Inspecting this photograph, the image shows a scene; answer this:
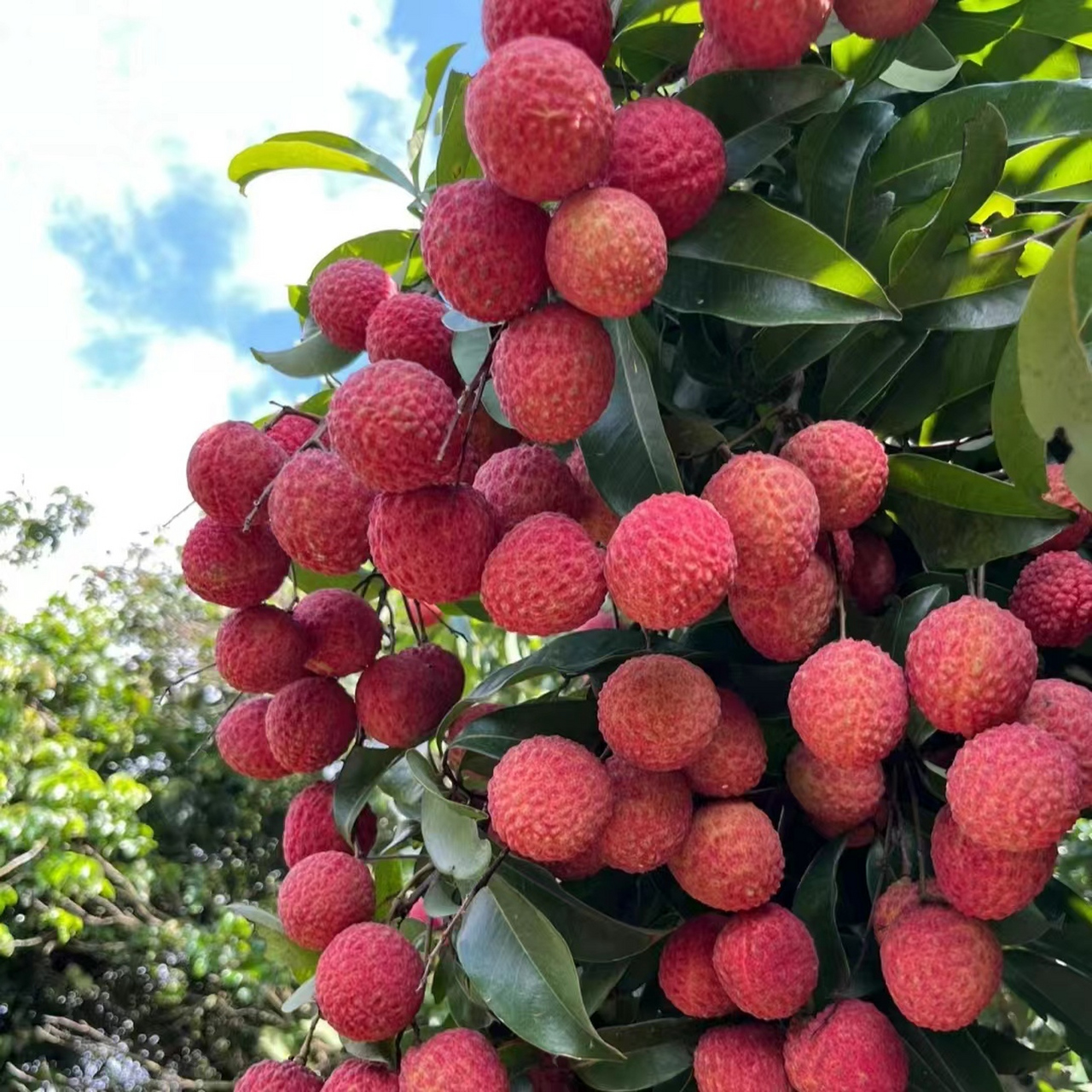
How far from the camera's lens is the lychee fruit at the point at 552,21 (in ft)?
1.93

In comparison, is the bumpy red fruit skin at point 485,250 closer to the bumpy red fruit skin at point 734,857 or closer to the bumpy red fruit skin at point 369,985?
the bumpy red fruit skin at point 734,857

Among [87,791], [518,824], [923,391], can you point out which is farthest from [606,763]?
[87,791]

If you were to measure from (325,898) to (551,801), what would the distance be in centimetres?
27

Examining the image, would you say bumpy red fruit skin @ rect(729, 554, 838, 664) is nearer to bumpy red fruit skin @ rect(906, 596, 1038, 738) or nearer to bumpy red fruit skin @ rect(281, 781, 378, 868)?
bumpy red fruit skin @ rect(906, 596, 1038, 738)

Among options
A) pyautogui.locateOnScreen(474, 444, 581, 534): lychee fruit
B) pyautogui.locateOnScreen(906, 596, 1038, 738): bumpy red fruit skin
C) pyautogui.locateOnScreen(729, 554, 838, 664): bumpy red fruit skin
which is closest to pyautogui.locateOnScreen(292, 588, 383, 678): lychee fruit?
pyautogui.locateOnScreen(474, 444, 581, 534): lychee fruit

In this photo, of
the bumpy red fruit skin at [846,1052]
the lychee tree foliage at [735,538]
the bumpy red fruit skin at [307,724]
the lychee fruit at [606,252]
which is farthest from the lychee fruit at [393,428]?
the bumpy red fruit skin at [846,1052]

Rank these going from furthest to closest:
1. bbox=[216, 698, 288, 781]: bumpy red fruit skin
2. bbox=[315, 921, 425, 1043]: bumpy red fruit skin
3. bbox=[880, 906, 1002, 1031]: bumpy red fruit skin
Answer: bbox=[216, 698, 288, 781]: bumpy red fruit skin → bbox=[315, 921, 425, 1043]: bumpy red fruit skin → bbox=[880, 906, 1002, 1031]: bumpy red fruit skin

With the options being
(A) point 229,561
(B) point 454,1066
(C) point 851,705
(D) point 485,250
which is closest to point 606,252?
(D) point 485,250

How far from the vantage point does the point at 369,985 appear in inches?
29.0

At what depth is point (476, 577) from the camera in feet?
2.12

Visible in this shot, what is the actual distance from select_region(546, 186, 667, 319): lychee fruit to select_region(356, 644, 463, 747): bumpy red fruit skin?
0.40 meters

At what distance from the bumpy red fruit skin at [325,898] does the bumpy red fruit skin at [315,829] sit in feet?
0.14

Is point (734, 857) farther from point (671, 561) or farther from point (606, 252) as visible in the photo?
point (606, 252)

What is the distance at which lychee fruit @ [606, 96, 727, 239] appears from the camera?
0.58 m
